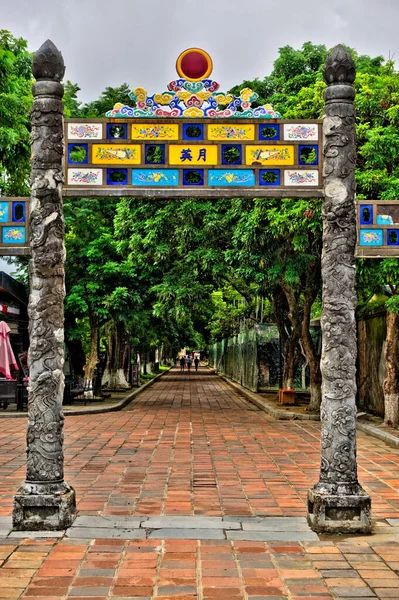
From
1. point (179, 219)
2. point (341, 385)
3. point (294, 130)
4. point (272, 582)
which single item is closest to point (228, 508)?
point (341, 385)

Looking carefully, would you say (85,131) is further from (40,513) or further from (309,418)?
(309,418)

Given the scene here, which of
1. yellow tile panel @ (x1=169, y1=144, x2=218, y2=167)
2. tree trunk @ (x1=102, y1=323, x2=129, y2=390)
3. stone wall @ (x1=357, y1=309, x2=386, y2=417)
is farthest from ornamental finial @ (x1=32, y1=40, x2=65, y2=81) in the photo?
tree trunk @ (x1=102, y1=323, x2=129, y2=390)

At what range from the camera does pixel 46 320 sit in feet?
22.6

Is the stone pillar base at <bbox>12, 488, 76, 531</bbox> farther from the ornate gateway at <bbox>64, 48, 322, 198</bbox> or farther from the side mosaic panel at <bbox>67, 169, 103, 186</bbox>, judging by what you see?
the side mosaic panel at <bbox>67, 169, 103, 186</bbox>

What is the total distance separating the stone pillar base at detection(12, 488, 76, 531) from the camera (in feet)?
21.6

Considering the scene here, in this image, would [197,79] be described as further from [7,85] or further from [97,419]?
[97,419]

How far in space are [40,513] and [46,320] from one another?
183 centimetres

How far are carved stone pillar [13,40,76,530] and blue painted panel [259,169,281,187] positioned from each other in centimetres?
206

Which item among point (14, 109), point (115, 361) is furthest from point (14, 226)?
point (115, 361)

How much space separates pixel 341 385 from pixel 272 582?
2.25m

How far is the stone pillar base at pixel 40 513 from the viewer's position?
659 centimetres

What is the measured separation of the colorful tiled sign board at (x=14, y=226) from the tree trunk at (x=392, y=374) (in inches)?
372

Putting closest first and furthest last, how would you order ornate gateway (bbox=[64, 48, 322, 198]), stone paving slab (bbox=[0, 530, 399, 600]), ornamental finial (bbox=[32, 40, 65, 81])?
stone paving slab (bbox=[0, 530, 399, 600]) → ornamental finial (bbox=[32, 40, 65, 81]) → ornate gateway (bbox=[64, 48, 322, 198])

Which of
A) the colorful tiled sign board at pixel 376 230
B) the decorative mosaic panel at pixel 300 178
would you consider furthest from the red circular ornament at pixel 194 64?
the colorful tiled sign board at pixel 376 230
